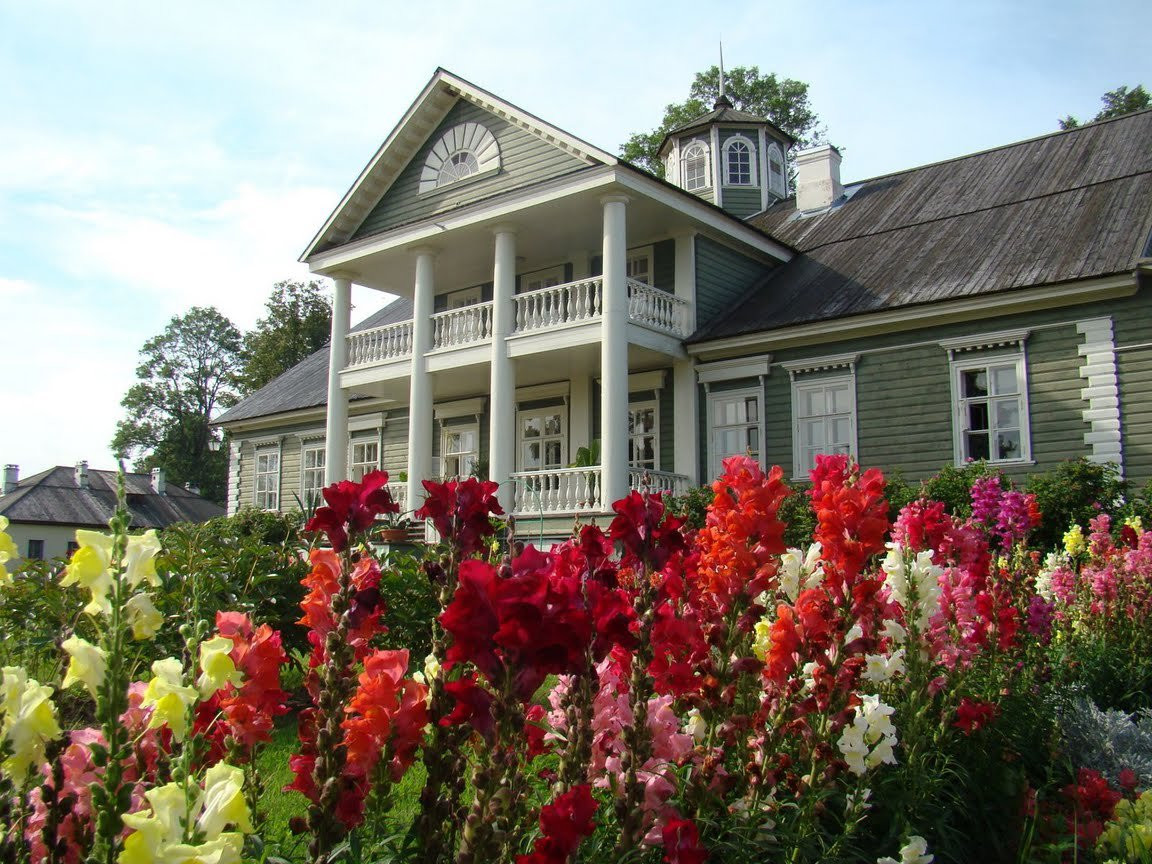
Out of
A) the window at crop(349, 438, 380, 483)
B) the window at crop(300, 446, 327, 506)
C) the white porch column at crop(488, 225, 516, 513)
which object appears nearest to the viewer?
the white porch column at crop(488, 225, 516, 513)

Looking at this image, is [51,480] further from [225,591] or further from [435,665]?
[435,665]

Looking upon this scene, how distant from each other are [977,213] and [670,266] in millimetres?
5310

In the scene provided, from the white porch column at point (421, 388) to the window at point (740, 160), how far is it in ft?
31.8

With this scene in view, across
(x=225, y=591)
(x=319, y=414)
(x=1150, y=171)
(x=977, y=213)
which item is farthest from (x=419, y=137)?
(x=225, y=591)

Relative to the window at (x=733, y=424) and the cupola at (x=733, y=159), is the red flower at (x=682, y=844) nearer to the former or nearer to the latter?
the window at (x=733, y=424)

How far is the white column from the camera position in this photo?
18375mm

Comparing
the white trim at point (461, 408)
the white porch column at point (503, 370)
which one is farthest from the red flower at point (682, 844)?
the white trim at point (461, 408)

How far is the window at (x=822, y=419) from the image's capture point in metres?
15.0

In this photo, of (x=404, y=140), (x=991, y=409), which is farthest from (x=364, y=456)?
(x=991, y=409)

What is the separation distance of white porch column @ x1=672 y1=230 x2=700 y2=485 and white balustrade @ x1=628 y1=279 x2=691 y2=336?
12 cm

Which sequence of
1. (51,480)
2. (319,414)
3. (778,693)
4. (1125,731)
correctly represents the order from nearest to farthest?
(778,693) → (1125,731) → (319,414) → (51,480)

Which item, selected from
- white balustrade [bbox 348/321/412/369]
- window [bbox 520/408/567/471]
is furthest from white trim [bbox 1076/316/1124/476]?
white balustrade [bbox 348/321/412/369]

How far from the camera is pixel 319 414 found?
23.6 meters

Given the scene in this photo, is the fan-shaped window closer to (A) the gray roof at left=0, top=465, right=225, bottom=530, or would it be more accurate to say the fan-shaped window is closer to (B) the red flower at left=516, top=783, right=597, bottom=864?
(B) the red flower at left=516, top=783, right=597, bottom=864
